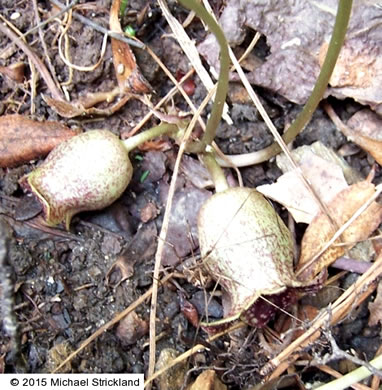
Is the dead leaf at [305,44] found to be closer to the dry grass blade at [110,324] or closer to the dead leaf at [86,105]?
the dead leaf at [86,105]

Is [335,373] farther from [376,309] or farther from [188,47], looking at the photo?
[188,47]

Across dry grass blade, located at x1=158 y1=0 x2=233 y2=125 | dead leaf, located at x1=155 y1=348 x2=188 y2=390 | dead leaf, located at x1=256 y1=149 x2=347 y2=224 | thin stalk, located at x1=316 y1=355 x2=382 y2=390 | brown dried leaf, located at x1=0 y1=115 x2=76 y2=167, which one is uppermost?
dry grass blade, located at x1=158 y1=0 x2=233 y2=125

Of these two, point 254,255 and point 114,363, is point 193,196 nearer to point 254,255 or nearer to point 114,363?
point 254,255

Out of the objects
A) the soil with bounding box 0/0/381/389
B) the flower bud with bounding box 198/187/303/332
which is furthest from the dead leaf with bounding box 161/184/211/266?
the flower bud with bounding box 198/187/303/332

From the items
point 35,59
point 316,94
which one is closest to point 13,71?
point 35,59

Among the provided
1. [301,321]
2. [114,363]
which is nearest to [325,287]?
[301,321]

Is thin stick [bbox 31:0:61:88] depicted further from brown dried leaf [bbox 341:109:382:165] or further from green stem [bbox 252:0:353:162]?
brown dried leaf [bbox 341:109:382:165]
